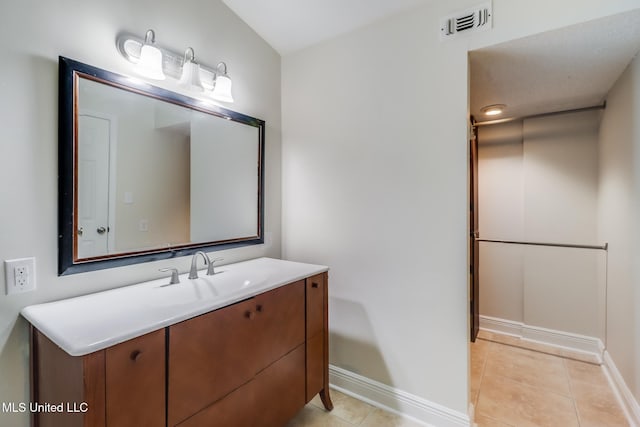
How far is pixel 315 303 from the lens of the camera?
→ 5.51 ft

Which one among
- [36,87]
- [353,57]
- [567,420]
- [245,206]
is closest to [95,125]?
[36,87]

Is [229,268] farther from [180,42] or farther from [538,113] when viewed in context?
[538,113]

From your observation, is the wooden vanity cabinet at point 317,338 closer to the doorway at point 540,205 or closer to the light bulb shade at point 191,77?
the doorway at point 540,205

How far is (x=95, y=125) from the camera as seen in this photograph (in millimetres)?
1281

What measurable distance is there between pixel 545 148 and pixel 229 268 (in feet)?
9.24

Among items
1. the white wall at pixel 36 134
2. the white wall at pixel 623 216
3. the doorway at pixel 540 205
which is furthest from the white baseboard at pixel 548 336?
the white wall at pixel 36 134


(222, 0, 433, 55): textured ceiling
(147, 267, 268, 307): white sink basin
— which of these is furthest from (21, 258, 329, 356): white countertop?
(222, 0, 433, 55): textured ceiling

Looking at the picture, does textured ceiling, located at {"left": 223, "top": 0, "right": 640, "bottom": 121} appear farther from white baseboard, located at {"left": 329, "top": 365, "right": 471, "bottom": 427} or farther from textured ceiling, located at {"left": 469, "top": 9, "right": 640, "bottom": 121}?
white baseboard, located at {"left": 329, "top": 365, "right": 471, "bottom": 427}

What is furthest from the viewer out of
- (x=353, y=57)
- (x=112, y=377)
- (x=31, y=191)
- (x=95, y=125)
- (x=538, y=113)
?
→ (x=538, y=113)

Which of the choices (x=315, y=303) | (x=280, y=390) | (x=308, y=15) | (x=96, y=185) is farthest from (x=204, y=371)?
(x=308, y=15)

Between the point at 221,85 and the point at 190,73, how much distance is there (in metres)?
0.18

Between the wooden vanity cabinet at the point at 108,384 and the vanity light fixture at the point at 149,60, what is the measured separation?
1.19 metres

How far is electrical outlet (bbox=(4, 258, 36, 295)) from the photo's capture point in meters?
1.07

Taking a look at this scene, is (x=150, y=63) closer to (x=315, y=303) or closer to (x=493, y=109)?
(x=315, y=303)
